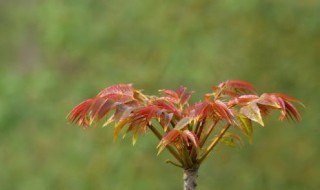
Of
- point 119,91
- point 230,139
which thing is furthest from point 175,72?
point 119,91

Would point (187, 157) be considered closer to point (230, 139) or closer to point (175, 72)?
point (230, 139)

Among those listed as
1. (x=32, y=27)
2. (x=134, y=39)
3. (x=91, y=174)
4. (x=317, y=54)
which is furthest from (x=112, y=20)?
(x=32, y=27)

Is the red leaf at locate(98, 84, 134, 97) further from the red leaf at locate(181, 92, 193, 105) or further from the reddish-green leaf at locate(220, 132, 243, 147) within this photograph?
the reddish-green leaf at locate(220, 132, 243, 147)

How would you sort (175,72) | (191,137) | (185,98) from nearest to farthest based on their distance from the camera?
(191,137) < (185,98) < (175,72)

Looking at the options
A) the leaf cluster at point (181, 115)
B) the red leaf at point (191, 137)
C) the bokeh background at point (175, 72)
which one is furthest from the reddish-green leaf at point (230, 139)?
the bokeh background at point (175, 72)

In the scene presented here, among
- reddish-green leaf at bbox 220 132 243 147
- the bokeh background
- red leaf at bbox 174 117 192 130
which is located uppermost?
red leaf at bbox 174 117 192 130

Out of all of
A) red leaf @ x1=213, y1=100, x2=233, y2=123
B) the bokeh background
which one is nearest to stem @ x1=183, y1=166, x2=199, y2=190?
red leaf @ x1=213, y1=100, x2=233, y2=123

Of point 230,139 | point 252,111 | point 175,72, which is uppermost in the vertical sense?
point 252,111

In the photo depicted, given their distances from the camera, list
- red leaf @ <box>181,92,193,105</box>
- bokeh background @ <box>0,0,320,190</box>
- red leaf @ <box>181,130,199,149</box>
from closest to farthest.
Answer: red leaf @ <box>181,130,199,149</box>, red leaf @ <box>181,92,193,105</box>, bokeh background @ <box>0,0,320,190</box>

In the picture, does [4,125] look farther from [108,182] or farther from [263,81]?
[263,81]
